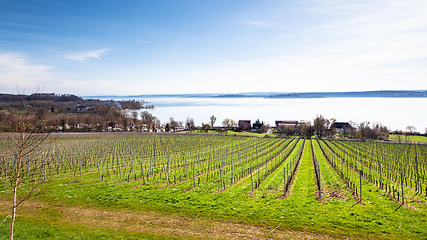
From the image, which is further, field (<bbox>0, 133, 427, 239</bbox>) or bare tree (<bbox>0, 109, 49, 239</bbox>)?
field (<bbox>0, 133, 427, 239</bbox>)

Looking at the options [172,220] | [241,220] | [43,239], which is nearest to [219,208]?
[241,220]

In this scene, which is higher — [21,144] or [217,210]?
[21,144]

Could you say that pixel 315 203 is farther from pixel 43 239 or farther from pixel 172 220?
pixel 43 239

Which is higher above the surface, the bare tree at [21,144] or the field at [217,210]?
the bare tree at [21,144]

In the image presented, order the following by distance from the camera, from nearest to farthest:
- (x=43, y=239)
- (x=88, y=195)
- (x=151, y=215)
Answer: (x=43, y=239) < (x=151, y=215) < (x=88, y=195)

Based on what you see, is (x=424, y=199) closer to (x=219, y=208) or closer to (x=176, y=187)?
(x=219, y=208)

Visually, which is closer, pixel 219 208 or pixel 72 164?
pixel 219 208

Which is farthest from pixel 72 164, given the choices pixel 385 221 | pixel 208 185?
pixel 385 221

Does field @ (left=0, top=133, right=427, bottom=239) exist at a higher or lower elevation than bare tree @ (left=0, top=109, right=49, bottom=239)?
lower

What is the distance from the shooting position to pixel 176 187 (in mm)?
18828

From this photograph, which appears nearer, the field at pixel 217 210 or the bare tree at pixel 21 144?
the bare tree at pixel 21 144

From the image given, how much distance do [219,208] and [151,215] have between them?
12.9 ft

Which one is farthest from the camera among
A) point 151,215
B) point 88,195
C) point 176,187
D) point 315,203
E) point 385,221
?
point 176,187

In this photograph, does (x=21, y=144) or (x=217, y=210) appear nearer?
(x=21, y=144)
